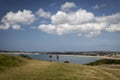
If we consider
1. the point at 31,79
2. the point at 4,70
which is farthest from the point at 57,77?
the point at 4,70

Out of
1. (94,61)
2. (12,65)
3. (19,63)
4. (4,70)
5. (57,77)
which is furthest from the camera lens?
(94,61)

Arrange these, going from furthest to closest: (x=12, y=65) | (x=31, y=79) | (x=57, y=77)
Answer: (x=12, y=65), (x=57, y=77), (x=31, y=79)

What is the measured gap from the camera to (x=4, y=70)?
92.9ft

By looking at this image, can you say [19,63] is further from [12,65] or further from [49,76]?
[49,76]

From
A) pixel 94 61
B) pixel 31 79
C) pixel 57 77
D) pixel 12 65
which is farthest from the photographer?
pixel 94 61

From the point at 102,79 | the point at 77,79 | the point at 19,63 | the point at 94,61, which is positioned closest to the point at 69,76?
the point at 77,79

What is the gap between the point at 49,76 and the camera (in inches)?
1013

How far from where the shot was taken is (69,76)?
26.7m

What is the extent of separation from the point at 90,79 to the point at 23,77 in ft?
22.4

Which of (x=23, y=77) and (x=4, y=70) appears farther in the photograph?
(x=4, y=70)

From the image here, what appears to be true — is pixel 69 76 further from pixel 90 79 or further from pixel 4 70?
pixel 4 70

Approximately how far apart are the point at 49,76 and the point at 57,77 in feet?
2.75

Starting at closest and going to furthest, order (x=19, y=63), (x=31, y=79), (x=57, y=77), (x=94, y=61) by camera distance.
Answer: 1. (x=31, y=79)
2. (x=57, y=77)
3. (x=19, y=63)
4. (x=94, y=61)

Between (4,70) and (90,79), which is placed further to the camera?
(4,70)
